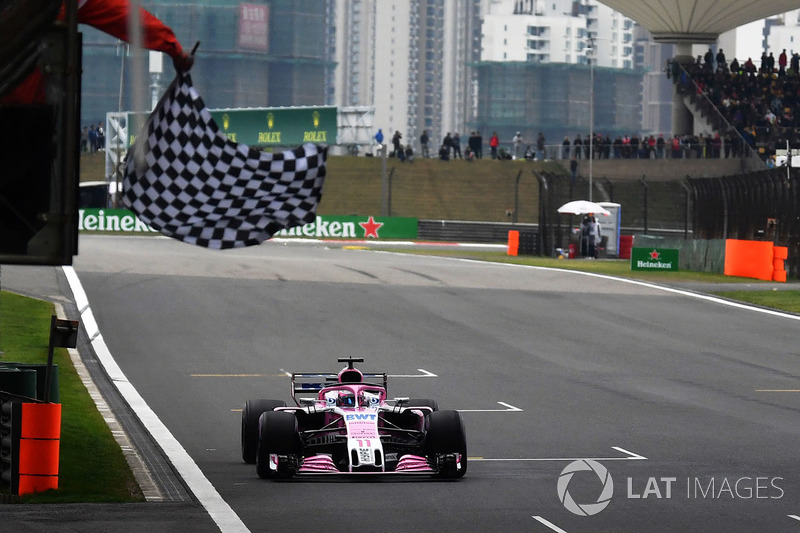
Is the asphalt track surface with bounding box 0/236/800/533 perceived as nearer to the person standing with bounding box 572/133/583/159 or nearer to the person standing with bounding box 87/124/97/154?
the person standing with bounding box 572/133/583/159

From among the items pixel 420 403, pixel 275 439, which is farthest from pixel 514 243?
pixel 275 439

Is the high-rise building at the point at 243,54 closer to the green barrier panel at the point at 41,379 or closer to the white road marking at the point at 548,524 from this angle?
the green barrier panel at the point at 41,379

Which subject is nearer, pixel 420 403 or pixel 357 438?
pixel 357 438

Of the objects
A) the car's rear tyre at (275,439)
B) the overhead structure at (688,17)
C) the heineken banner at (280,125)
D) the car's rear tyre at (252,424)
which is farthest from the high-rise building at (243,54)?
the car's rear tyre at (275,439)

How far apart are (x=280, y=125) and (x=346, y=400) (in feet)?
222

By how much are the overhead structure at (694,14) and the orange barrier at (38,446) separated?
57.5 meters

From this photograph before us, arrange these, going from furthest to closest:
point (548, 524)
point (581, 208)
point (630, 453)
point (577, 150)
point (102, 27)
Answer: point (577, 150)
point (581, 208)
point (630, 453)
point (548, 524)
point (102, 27)

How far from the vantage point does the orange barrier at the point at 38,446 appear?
12.6 meters

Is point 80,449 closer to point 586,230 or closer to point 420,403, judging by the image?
point 420,403

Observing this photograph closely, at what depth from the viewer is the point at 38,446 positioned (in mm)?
12734

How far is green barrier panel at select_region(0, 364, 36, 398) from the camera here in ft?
45.0

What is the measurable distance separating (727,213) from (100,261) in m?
17.5

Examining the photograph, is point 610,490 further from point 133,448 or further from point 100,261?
point 100,261

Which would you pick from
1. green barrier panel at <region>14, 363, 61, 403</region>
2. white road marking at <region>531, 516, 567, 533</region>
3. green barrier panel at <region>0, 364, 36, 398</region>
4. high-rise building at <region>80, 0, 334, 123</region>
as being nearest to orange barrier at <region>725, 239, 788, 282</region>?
green barrier panel at <region>14, 363, 61, 403</region>
